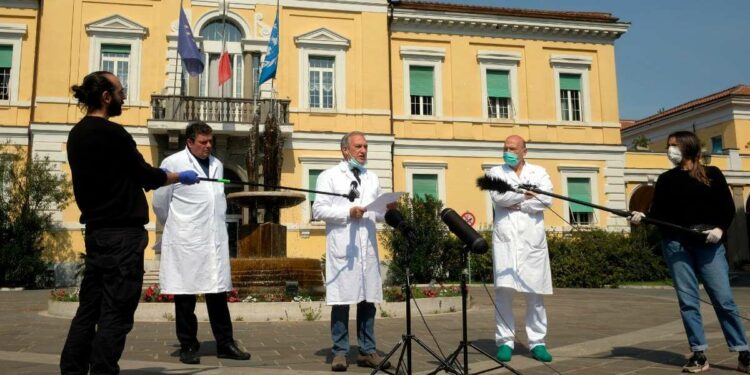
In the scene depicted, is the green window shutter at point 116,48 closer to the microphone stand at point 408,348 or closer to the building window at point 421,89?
the building window at point 421,89

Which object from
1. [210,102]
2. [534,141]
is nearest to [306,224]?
[210,102]

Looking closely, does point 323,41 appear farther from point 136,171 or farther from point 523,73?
point 136,171

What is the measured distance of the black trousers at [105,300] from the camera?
3.97m

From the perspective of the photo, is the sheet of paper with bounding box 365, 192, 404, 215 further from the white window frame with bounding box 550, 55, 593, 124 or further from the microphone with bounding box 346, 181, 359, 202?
the white window frame with bounding box 550, 55, 593, 124

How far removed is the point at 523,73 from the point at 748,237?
17063 mm

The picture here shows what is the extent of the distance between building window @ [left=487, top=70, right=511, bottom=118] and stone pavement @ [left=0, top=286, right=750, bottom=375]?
16.1m

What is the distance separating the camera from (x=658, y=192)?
232 inches

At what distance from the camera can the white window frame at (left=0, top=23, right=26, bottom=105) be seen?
74.5 feet

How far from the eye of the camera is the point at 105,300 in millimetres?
4031

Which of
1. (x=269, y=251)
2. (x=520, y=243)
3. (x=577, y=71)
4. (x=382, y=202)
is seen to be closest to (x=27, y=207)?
(x=269, y=251)

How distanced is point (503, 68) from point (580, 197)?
6.63 m

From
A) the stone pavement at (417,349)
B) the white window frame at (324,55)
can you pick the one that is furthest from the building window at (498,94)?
the stone pavement at (417,349)

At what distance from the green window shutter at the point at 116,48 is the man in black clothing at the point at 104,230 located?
20.6 m

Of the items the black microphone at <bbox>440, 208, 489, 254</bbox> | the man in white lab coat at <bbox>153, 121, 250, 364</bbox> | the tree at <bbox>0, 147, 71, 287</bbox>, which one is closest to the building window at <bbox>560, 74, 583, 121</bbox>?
the tree at <bbox>0, 147, 71, 287</bbox>
